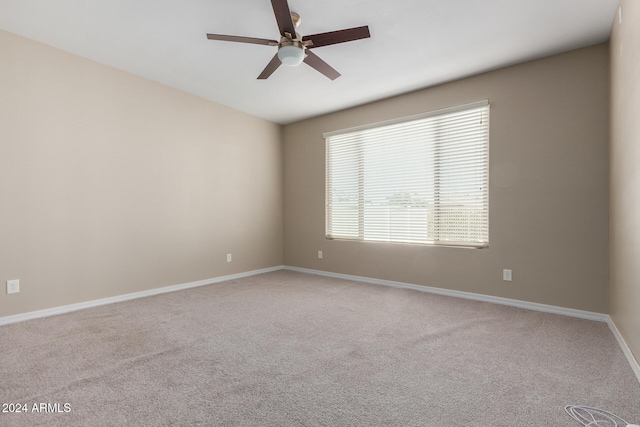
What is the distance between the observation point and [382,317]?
2961mm

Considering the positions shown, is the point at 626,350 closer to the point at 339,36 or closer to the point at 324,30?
the point at 339,36

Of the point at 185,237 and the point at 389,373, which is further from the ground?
the point at 185,237

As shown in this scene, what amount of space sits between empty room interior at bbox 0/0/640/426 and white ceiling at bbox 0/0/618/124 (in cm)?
3

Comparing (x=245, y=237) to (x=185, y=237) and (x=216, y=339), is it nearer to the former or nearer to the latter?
(x=185, y=237)

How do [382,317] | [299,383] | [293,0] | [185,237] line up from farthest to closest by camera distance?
[185,237], [382,317], [293,0], [299,383]

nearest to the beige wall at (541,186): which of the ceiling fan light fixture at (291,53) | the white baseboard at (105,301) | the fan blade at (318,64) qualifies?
the fan blade at (318,64)

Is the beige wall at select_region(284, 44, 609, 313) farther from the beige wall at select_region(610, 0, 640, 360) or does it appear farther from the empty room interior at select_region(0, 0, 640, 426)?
the beige wall at select_region(610, 0, 640, 360)

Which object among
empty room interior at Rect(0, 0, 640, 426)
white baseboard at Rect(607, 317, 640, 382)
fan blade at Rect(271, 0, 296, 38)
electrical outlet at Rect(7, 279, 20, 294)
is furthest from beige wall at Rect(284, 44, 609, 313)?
electrical outlet at Rect(7, 279, 20, 294)

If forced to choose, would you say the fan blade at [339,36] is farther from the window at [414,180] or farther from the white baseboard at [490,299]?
the white baseboard at [490,299]

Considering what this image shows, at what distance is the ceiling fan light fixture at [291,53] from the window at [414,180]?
2.12 m

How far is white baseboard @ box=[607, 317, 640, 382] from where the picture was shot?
74.0 inches

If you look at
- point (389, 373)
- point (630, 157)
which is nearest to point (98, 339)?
point (389, 373)

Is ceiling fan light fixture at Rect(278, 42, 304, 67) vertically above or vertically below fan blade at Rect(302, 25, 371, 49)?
below

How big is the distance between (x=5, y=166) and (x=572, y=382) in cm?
454
